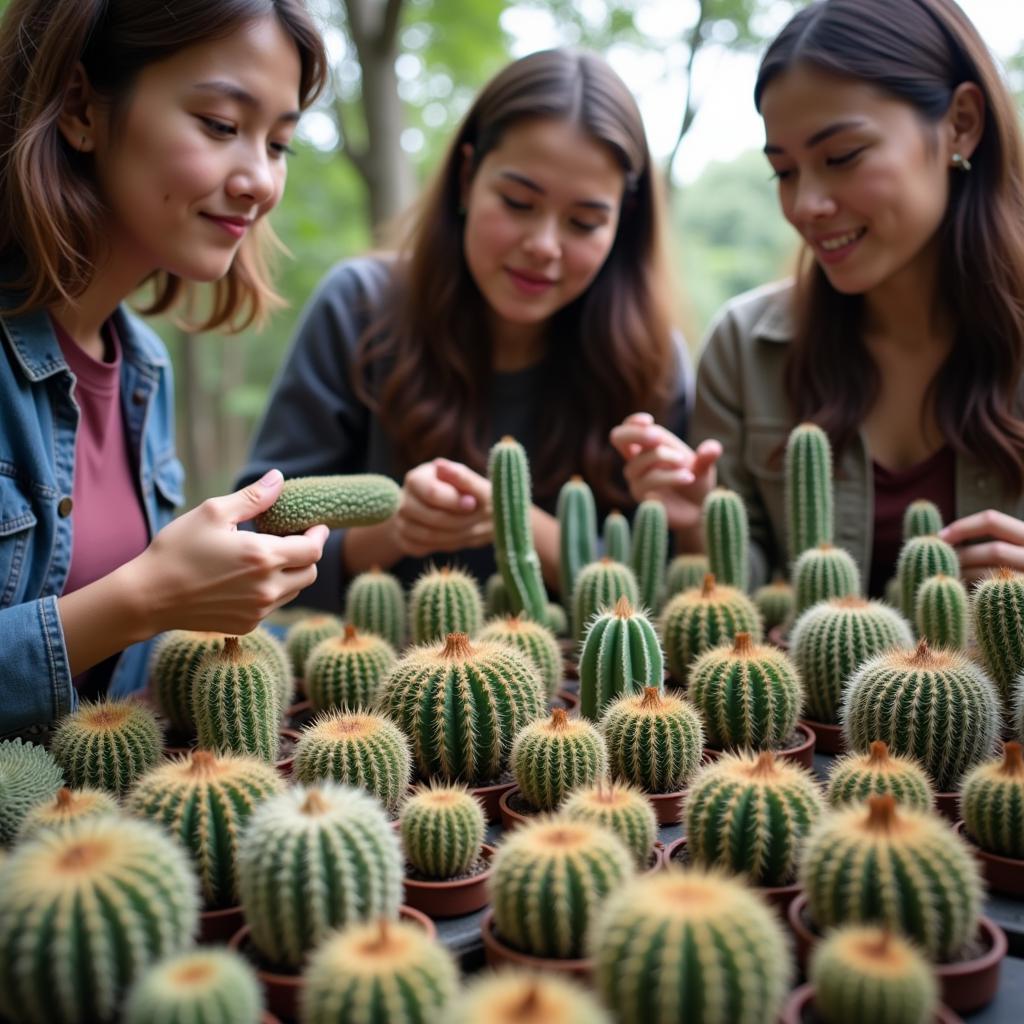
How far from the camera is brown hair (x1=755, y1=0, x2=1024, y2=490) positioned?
215 centimetres

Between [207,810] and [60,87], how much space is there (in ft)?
4.29

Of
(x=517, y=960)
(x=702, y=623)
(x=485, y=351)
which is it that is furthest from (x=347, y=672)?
(x=485, y=351)

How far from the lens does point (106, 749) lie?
1.42 meters

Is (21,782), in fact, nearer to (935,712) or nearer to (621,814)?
(621,814)

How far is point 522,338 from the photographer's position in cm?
302

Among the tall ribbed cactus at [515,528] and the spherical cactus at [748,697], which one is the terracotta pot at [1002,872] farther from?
the tall ribbed cactus at [515,528]

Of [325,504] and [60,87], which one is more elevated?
[60,87]

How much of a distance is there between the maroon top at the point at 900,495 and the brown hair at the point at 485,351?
705 mm

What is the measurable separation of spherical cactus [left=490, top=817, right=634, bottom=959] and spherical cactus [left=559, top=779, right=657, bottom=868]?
0.09 m

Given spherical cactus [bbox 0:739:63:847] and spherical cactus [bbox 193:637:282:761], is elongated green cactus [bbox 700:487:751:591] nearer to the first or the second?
spherical cactus [bbox 193:637:282:761]

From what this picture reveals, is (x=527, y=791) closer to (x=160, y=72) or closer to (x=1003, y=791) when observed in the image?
(x=1003, y=791)

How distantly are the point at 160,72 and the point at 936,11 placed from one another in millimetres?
1702

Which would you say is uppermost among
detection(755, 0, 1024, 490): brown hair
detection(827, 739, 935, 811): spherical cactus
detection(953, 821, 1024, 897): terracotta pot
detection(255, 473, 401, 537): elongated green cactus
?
detection(755, 0, 1024, 490): brown hair

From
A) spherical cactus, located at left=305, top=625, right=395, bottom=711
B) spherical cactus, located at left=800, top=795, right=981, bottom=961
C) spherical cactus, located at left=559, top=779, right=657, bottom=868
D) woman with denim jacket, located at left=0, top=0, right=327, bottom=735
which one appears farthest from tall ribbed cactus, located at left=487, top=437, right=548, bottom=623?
spherical cactus, located at left=800, top=795, right=981, bottom=961
